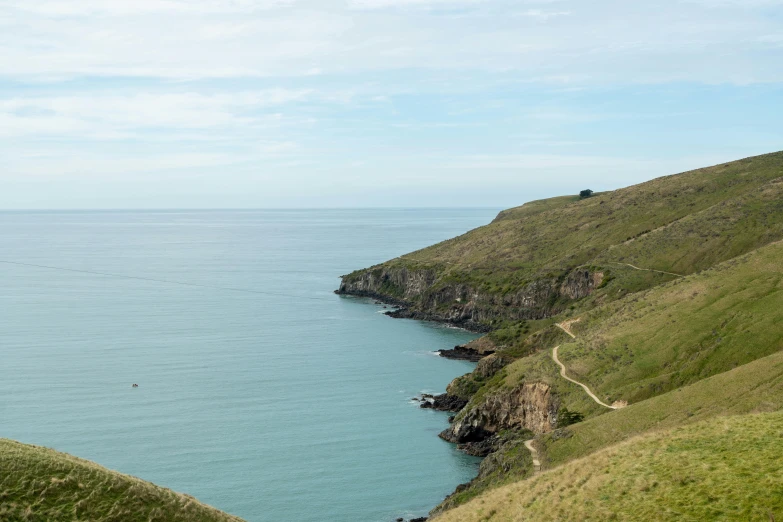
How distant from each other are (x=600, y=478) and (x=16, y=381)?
8135 cm

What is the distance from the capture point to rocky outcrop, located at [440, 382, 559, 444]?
6919cm

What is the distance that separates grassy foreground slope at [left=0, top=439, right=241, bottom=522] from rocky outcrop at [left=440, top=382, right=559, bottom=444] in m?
41.5

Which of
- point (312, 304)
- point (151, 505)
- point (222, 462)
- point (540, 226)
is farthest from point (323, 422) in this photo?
point (540, 226)

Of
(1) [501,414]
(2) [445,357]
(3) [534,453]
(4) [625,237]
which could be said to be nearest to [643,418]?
(3) [534,453]

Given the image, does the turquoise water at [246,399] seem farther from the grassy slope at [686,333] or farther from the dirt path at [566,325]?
the grassy slope at [686,333]

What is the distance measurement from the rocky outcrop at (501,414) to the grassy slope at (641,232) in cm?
4816

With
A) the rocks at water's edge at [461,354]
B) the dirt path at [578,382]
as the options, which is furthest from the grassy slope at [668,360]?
the rocks at water's edge at [461,354]

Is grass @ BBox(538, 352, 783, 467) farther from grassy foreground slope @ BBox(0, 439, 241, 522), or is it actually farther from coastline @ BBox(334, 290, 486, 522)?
grassy foreground slope @ BBox(0, 439, 241, 522)

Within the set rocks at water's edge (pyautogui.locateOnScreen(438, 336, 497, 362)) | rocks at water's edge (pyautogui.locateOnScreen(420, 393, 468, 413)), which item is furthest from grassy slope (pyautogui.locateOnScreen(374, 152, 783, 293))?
rocks at water's edge (pyautogui.locateOnScreen(420, 393, 468, 413))

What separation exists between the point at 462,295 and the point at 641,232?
3420 cm

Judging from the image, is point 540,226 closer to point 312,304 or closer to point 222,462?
point 312,304

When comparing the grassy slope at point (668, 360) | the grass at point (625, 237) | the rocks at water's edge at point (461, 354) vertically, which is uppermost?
the grass at point (625, 237)

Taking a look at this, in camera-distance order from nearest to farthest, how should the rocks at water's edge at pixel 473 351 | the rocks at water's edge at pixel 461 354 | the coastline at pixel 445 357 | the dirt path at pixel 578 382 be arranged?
1. the dirt path at pixel 578 382
2. the coastline at pixel 445 357
3. the rocks at water's edge at pixel 461 354
4. the rocks at water's edge at pixel 473 351

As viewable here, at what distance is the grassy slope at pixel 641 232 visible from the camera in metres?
111
